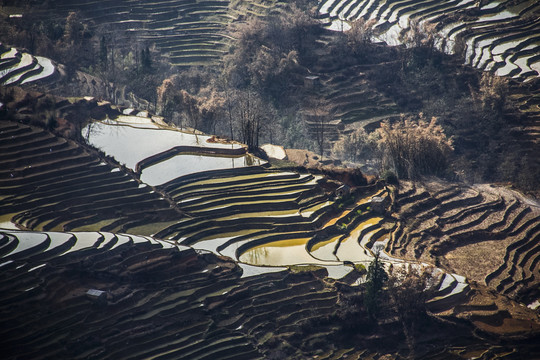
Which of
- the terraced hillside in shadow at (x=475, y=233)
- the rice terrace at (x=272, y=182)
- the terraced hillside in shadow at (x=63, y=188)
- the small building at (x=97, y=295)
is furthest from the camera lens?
the terraced hillside in shadow at (x=63, y=188)

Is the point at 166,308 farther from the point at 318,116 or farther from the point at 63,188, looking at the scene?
the point at 318,116

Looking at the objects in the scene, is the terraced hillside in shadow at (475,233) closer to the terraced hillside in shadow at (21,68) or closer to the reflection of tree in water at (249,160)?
the reflection of tree in water at (249,160)

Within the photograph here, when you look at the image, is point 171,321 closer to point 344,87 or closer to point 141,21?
point 344,87

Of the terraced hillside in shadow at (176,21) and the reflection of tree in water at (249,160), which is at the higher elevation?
the terraced hillside in shadow at (176,21)

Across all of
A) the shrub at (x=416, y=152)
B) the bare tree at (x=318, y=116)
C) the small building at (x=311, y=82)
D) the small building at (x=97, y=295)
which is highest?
the small building at (x=311, y=82)

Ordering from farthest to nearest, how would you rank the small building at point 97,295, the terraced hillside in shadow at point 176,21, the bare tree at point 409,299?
1. the terraced hillside in shadow at point 176,21
2. the bare tree at point 409,299
3. the small building at point 97,295

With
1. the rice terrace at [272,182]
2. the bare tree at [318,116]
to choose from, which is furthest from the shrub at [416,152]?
the bare tree at [318,116]

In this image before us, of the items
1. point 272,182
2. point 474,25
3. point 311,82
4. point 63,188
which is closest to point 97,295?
point 63,188

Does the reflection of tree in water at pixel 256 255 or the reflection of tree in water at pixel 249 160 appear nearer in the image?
the reflection of tree in water at pixel 256 255
